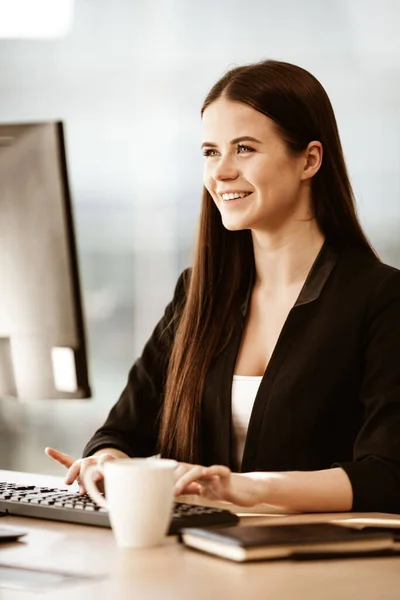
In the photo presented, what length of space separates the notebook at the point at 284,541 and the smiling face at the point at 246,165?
0.98 metres

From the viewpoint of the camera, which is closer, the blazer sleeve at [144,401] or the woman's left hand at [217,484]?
the woman's left hand at [217,484]

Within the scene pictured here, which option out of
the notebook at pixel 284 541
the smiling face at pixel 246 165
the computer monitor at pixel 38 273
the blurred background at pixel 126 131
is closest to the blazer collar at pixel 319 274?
the smiling face at pixel 246 165

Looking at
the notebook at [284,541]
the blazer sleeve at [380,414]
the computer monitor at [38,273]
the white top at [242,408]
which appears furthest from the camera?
the white top at [242,408]

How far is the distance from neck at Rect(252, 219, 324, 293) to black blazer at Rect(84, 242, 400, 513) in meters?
0.04

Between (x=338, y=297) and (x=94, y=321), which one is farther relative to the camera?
(x=94, y=321)

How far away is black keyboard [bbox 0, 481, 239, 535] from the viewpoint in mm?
1338

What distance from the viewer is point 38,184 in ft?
6.31

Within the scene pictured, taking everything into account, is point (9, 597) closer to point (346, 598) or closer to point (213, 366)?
point (346, 598)

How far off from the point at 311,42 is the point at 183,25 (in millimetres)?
523

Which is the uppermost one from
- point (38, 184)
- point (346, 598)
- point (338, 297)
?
point (38, 184)

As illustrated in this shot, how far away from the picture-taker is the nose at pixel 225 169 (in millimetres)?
2072

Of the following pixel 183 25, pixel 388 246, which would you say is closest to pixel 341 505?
pixel 388 246

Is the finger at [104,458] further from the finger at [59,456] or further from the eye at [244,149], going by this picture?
the eye at [244,149]

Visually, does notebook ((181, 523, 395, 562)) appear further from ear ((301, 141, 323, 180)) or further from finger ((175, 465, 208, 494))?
ear ((301, 141, 323, 180))
